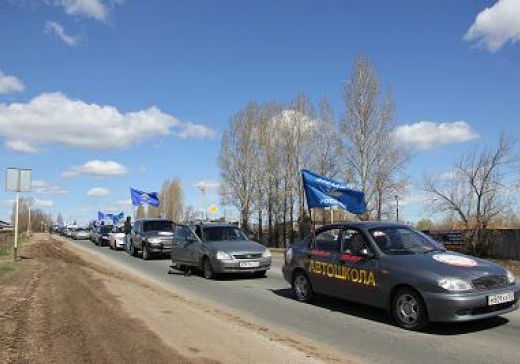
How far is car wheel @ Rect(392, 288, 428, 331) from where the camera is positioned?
27.9ft

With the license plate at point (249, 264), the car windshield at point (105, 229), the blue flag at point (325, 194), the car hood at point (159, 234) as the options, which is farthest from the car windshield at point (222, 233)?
the car windshield at point (105, 229)

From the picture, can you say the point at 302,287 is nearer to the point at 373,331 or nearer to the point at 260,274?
the point at 373,331

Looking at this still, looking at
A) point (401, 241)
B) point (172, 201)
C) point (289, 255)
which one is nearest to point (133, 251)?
point (289, 255)

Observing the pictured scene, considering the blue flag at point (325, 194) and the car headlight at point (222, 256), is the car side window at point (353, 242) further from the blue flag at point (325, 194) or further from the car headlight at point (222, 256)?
the blue flag at point (325, 194)

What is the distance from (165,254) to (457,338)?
1959 cm

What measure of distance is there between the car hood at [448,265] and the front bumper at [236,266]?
24.1 feet

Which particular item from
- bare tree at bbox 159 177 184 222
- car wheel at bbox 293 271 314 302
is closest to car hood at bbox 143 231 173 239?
car wheel at bbox 293 271 314 302

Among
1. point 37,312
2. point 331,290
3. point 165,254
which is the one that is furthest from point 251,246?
point 165,254

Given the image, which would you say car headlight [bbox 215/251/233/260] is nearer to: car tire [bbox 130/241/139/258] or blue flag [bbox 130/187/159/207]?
car tire [bbox 130/241/139/258]

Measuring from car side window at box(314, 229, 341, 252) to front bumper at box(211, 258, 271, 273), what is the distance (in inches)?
201

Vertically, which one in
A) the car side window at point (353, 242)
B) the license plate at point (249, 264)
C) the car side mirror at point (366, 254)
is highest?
the car side window at point (353, 242)

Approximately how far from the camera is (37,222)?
163m

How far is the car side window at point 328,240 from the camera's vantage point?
1064cm

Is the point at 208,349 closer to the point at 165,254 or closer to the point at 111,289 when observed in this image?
the point at 111,289
